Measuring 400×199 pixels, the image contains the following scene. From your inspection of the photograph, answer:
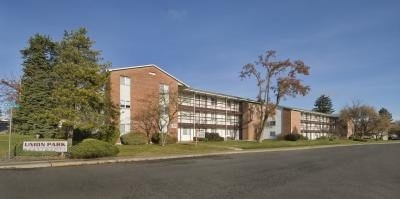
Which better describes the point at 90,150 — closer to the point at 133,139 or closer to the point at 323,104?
the point at 133,139

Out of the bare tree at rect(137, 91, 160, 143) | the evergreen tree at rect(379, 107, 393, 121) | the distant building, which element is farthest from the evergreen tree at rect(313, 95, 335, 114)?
the bare tree at rect(137, 91, 160, 143)

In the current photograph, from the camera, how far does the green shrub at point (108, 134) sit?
122 ft

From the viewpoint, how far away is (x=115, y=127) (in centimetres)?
4034

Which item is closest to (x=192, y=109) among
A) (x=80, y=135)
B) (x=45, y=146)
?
(x=80, y=135)

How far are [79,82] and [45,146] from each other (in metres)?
9.21

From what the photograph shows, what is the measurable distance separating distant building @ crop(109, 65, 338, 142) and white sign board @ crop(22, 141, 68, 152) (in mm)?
18305

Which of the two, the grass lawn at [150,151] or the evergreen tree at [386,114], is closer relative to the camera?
the grass lawn at [150,151]

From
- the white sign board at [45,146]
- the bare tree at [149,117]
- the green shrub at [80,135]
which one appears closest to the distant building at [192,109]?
the bare tree at [149,117]

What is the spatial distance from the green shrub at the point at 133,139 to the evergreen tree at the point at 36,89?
8.53 meters

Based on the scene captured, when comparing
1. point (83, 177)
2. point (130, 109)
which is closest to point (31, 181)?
point (83, 177)

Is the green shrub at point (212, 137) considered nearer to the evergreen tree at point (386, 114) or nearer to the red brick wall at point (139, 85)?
the red brick wall at point (139, 85)

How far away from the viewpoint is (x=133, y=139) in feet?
144

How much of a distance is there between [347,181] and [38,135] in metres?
28.8

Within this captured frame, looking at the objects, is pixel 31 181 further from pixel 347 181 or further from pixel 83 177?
pixel 347 181
